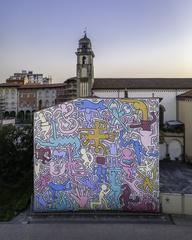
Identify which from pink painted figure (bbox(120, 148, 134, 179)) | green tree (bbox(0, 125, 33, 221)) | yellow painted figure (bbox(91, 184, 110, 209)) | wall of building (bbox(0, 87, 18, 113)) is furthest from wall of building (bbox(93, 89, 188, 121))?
wall of building (bbox(0, 87, 18, 113))

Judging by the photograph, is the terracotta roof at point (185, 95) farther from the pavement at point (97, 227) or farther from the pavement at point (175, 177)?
the pavement at point (97, 227)

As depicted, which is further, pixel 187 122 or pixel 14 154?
pixel 187 122

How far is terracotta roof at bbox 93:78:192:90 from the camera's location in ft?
134

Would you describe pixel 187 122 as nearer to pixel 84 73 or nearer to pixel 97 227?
pixel 84 73

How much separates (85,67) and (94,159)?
81.1ft

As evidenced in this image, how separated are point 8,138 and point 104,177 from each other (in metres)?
13.0

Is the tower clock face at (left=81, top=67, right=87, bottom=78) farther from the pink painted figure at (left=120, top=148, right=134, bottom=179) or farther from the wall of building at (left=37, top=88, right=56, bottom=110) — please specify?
the wall of building at (left=37, top=88, right=56, bottom=110)

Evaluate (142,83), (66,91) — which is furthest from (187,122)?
(66,91)

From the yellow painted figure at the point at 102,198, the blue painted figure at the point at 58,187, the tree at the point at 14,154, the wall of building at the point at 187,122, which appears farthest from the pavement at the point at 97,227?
the wall of building at the point at 187,122

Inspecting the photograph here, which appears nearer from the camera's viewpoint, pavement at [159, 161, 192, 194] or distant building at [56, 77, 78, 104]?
pavement at [159, 161, 192, 194]

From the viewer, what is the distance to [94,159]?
1919 centimetres

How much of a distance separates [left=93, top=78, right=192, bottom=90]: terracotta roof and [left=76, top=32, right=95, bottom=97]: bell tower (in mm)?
1115

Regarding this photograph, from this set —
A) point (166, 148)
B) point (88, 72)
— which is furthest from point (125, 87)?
point (166, 148)

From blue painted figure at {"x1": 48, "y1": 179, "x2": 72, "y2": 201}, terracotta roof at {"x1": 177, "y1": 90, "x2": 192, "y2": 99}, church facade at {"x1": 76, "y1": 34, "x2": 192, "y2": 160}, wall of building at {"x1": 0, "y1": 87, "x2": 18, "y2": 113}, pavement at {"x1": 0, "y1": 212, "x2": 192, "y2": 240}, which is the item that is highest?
wall of building at {"x1": 0, "y1": 87, "x2": 18, "y2": 113}
